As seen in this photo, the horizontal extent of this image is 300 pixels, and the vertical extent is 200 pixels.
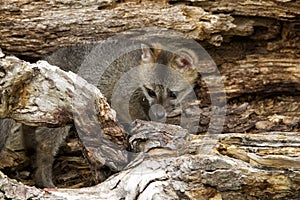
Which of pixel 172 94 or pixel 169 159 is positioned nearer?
pixel 169 159

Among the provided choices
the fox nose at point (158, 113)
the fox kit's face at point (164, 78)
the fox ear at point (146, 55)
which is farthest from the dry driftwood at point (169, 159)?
the fox ear at point (146, 55)

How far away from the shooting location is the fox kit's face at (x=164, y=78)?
438 centimetres

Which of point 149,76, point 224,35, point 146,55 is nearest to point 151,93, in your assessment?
point 149,76

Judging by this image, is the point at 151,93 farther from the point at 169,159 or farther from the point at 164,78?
the point at 169,159

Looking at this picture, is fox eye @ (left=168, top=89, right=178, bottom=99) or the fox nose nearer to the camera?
the fox nose

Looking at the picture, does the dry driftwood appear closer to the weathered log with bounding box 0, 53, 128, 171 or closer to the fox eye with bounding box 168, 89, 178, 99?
the weathered log with bounding box 0, 53, 128, 171

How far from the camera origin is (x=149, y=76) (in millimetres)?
4488

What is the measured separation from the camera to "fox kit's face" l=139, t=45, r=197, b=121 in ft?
14.4

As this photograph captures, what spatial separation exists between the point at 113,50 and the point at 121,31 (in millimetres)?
221

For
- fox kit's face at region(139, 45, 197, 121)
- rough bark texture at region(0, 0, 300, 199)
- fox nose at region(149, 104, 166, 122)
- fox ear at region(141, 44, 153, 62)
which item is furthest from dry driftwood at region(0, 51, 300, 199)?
fox ear at region(141, 44, 153, 62)

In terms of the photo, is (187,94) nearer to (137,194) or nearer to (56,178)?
(56,178)

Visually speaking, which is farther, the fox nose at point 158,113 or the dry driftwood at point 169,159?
the fox nose at point 158,113

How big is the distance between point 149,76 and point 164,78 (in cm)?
15

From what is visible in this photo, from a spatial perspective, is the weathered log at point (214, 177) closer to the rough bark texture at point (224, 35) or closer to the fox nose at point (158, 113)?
the rough bark texture at point (224, 35)
